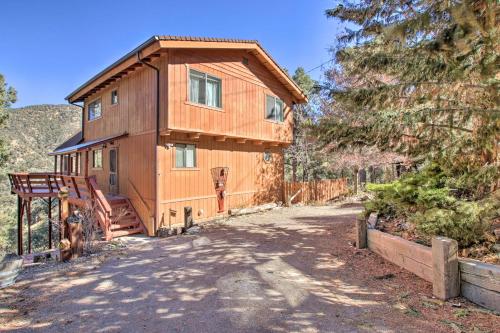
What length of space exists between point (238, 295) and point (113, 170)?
974 cm

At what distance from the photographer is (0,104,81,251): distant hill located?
3365cm

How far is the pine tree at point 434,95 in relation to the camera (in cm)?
364

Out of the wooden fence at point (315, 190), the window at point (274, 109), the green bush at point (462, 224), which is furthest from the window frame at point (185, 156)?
the green bush at point (462, 224)

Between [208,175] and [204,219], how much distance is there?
1.69 m

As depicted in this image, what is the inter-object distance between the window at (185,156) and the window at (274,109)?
15.2ft

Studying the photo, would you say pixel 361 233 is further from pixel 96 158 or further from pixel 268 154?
pixel 96 158

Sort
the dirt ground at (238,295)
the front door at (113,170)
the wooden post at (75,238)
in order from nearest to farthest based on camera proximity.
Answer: the dirt ground at (238,295)
the wooden post at (75,238)
the front door at (113,170)

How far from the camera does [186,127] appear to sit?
954 centimetres

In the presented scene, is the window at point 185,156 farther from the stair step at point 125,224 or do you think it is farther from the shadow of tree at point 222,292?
the shadow of tree at point 222,292

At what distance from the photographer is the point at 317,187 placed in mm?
15898

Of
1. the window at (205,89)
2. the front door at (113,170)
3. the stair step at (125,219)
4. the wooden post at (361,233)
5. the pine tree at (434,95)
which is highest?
the window at (205,89)

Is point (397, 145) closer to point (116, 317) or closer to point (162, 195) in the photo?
point (116, 317)

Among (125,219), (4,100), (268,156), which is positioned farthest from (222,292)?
(4,100)

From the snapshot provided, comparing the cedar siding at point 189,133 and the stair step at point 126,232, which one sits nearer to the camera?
the stair step at point 126,232
